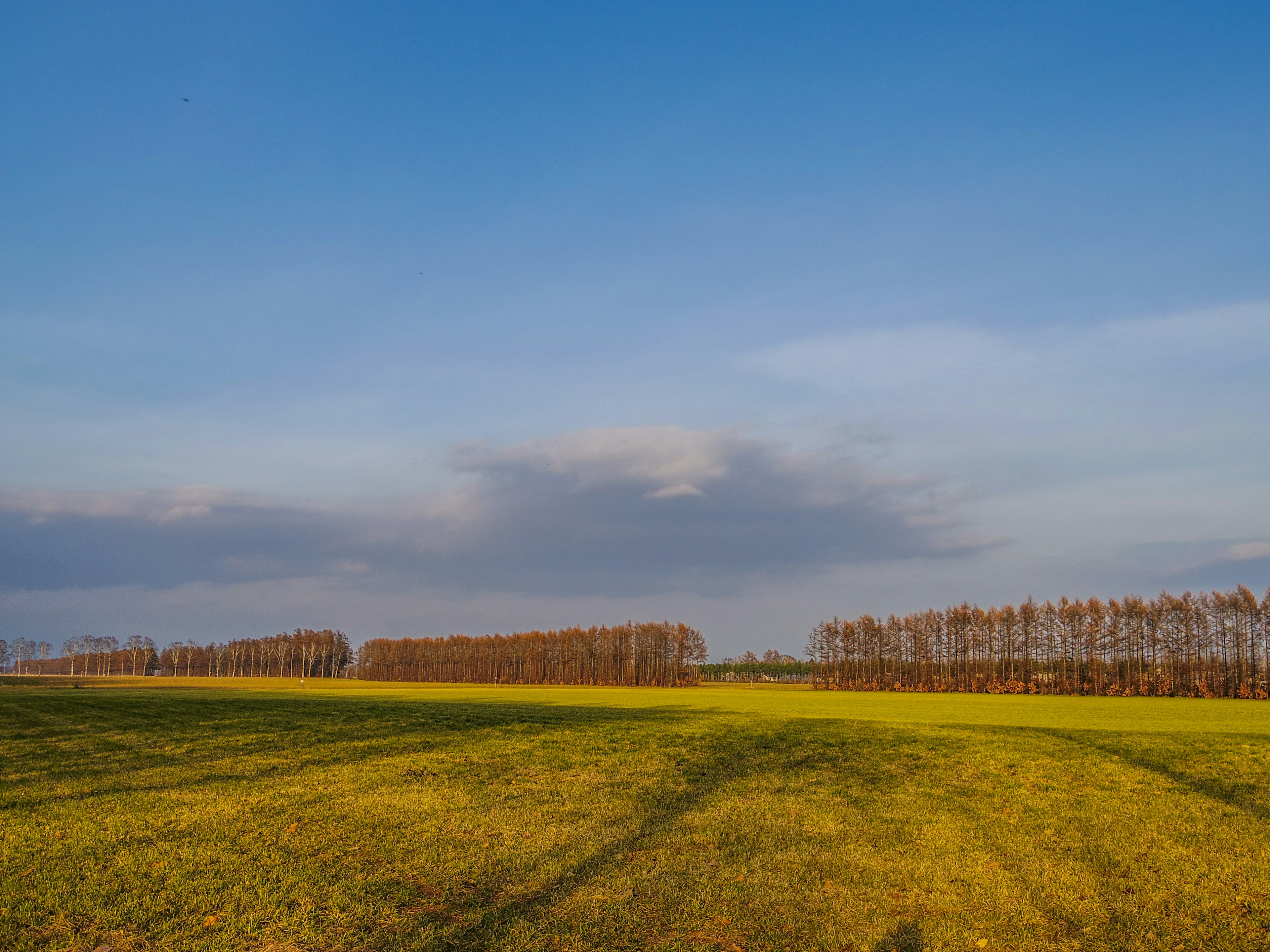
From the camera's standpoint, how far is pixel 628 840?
11.6 m

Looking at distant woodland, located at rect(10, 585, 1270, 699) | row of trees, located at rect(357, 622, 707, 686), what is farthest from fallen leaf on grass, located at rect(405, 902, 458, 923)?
row of trees, located at rect(357, 622, 707, 686)

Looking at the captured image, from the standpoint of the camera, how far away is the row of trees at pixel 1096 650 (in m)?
105

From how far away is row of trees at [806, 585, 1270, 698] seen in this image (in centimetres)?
10525

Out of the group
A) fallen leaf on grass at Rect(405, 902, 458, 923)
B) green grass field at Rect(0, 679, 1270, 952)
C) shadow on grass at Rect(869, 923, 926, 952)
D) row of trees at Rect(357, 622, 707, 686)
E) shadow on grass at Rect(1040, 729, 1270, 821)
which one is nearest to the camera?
shadow on grass at Rect(869, 923, 926, 952)

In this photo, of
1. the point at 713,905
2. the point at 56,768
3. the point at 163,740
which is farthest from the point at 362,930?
the point at 163,740

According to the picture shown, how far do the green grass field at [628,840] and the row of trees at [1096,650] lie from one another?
101500mm

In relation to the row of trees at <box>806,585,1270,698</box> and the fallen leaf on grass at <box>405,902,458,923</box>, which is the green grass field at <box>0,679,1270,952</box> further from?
the row of trees at <box>806,585,1270,698</box>

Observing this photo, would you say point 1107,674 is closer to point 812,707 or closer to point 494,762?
point 812,707

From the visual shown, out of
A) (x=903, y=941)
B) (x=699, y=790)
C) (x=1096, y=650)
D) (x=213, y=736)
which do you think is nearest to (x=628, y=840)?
(x=699, y=790)

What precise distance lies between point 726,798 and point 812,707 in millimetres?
38681

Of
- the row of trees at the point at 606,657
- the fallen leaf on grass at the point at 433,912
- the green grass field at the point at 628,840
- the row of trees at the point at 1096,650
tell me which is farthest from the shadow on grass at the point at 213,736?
the row of trees at the point at 606,657

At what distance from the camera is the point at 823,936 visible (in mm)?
8125

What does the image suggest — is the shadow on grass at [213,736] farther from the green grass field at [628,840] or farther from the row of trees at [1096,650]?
the row of trees at [1096,650]

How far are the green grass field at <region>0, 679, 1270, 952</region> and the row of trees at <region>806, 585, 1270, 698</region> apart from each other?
10150cm
